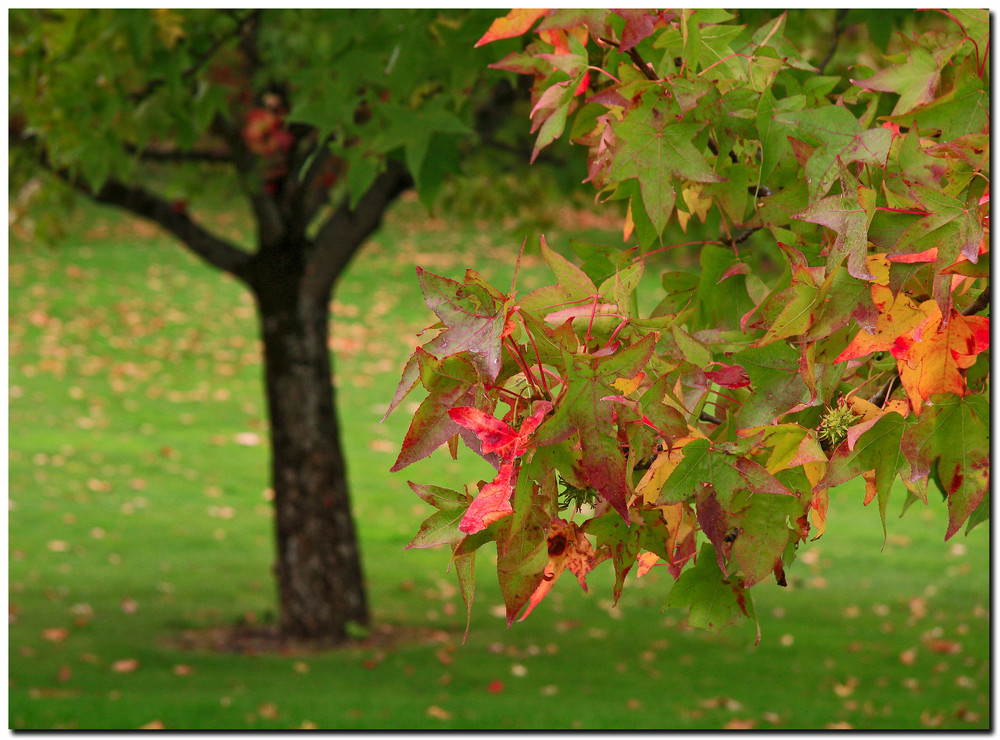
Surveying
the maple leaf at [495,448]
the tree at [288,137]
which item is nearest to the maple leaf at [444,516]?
the maple leaf at [495,448]

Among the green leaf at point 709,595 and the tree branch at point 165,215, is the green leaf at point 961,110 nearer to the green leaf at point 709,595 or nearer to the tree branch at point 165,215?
the green leaf at point 709,595

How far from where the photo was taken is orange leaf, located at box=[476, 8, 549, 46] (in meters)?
1.63

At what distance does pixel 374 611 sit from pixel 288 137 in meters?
3.52

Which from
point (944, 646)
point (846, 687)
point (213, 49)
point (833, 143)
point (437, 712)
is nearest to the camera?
point (833, 143)

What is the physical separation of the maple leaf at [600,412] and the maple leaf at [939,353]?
33cm

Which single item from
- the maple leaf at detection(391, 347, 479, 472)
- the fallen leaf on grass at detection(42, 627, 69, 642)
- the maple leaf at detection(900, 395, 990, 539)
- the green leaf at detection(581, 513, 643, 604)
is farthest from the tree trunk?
the maple leaf at detection(900, 395, 990, 539)

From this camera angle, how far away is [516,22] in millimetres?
1652

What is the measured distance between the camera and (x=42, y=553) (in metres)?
8.39

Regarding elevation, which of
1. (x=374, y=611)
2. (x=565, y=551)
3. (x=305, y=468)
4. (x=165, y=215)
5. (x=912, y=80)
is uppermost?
(x=165, y=215)

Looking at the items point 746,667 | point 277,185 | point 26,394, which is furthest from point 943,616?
point 26,394

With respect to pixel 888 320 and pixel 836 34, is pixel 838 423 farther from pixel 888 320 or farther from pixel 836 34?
pixel 836 34

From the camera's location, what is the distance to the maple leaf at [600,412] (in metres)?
1.21

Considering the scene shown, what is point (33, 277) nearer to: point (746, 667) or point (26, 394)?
point (26, 394)

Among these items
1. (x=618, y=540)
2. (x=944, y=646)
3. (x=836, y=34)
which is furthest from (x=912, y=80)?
(x=944, y=646)
